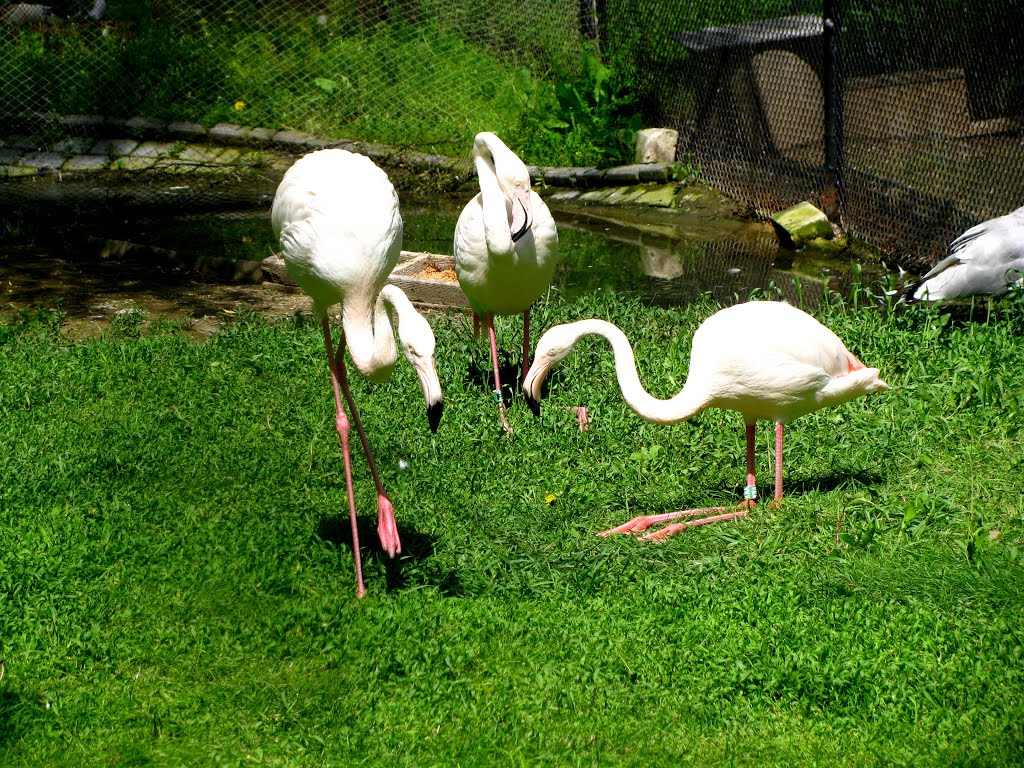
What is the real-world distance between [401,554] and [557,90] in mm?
8389

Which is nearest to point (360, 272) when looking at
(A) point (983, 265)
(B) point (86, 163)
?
(A) point (983, 265)

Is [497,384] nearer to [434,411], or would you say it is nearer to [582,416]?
[582,416]

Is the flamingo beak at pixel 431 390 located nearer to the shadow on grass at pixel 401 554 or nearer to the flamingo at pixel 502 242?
the shadow on grass at pixel 401 554

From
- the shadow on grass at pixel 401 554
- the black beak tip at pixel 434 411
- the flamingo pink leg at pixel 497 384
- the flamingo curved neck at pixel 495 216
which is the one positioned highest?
the flamingo curved neck at pixel 495 216

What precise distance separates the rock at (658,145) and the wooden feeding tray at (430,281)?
146 inches

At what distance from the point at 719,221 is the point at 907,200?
202 centimetres

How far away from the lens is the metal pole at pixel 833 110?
9.08 m

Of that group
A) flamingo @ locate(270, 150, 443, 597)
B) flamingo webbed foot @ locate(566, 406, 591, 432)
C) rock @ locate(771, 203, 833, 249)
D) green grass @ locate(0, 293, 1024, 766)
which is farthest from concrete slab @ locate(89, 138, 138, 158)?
flamingo @ locate(270, 150, 443, 597)

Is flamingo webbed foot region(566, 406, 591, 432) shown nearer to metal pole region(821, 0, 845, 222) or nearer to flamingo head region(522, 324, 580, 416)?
flamingo head region(522, 324, 580, 416)

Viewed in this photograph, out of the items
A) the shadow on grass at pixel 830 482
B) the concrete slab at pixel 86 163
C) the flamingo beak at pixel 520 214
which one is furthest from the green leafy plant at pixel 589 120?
the shadow on grass at pixel 830 482

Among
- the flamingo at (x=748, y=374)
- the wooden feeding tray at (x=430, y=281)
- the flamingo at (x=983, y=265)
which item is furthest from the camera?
the wooden feeding tray at (x=430, y=281)

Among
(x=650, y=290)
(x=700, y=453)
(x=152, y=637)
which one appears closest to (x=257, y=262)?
(x=650, y=290)

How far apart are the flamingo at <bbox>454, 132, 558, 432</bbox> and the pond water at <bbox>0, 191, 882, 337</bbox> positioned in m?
2.13

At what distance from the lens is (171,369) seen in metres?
6.55
